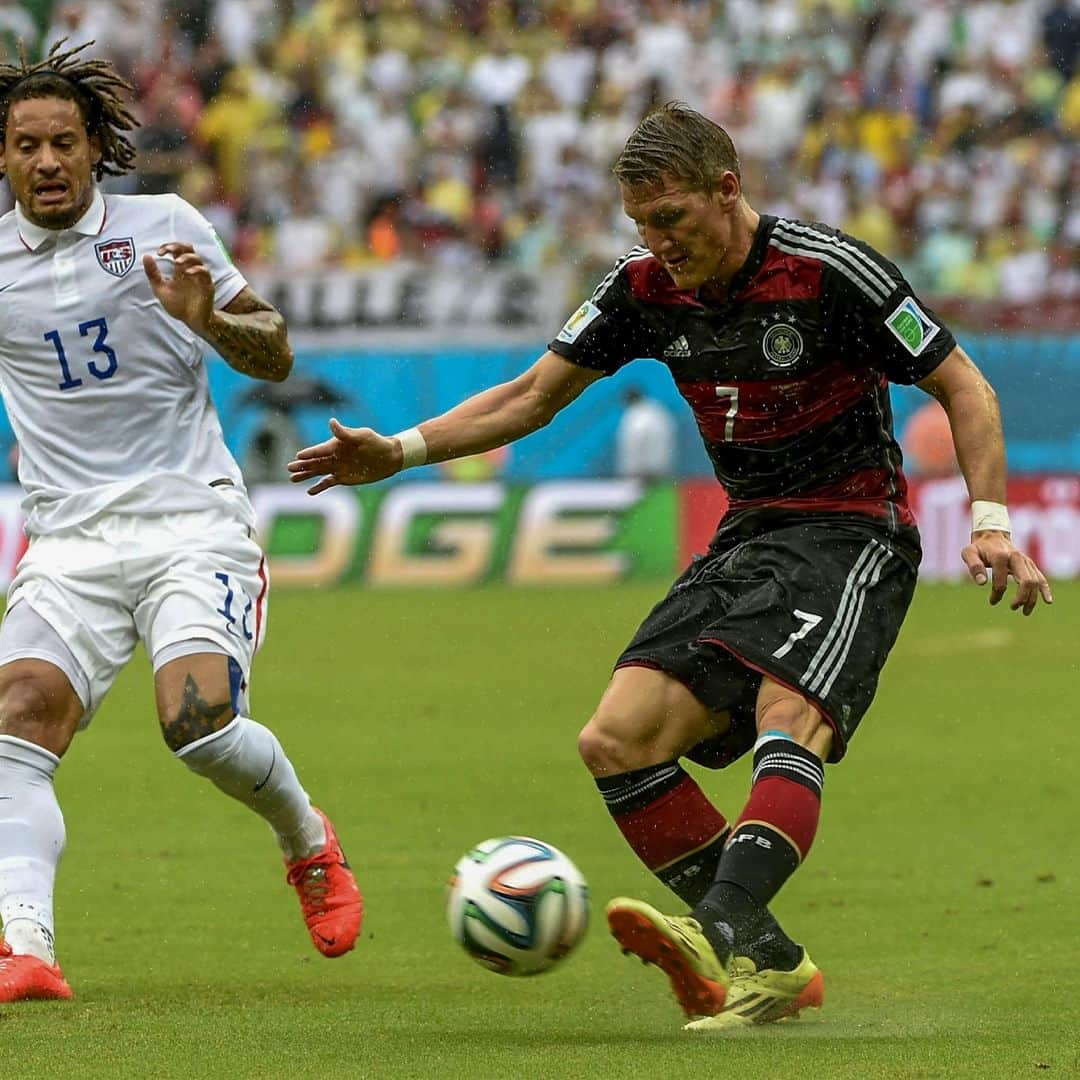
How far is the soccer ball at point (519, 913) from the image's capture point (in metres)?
5.16

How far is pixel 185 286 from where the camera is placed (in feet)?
19.4

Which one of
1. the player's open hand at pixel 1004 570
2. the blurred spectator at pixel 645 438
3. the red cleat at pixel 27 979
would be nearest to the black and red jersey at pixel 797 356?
the player's open hand at pixel 1004 570

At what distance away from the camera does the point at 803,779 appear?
527 cm

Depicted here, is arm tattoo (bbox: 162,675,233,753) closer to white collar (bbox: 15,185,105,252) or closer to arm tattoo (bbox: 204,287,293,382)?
arm tattoo (bbox: 204,287,293,382)

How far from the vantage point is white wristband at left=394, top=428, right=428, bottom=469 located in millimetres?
5949

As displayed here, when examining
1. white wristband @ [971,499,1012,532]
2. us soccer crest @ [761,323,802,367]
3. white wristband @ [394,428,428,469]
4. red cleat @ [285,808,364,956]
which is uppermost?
us soccer crest @ [761,323,802,367]

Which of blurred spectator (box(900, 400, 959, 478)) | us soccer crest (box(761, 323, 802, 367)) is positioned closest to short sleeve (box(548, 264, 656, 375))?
us soccer crest (box(761, 323, 802, 367))

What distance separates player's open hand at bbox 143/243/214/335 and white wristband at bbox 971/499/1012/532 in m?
2.05

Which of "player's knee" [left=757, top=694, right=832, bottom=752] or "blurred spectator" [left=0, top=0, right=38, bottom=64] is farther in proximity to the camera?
"blurred spectator" [left=0, top=0, right=38, bottom=64]

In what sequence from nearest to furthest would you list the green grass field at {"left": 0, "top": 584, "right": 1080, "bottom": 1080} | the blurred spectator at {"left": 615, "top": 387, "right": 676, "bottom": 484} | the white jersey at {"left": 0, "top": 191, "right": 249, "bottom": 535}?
1. the green grass field at {"left": 0, "top": 584, "right": 1080, "bottom": 1080}
2. the white jersey at {"left": 0, "top": 191, "right": 249, "bottom": 535}
3. the blurred spectator at {"left": 615, "top": 387, "right": 676, "bottom": 484}

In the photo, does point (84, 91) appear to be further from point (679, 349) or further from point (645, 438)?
point (645, 438)

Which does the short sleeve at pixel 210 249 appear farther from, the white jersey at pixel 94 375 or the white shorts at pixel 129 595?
the white shorts at pixel 129 595

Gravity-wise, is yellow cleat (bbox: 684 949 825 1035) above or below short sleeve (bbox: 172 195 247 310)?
below

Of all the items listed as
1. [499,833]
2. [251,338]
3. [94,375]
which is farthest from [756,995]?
[499,833]
